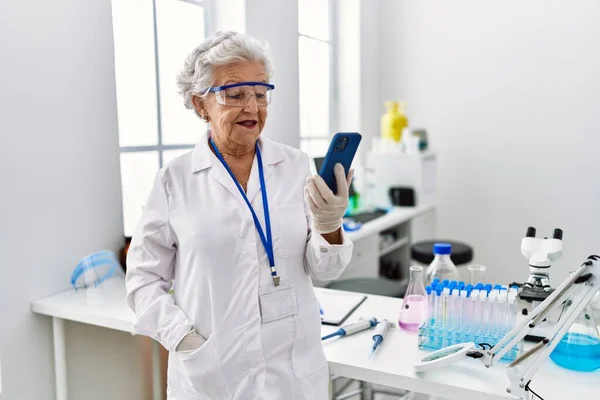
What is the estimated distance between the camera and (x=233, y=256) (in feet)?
4.33

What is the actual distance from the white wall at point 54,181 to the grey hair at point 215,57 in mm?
767

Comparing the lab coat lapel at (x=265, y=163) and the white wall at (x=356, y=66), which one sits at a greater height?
the white wall at (x=356, y=66)

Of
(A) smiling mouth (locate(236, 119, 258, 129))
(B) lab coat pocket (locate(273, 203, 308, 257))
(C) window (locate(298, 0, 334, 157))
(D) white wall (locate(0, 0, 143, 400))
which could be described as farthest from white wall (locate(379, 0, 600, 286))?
(A) smiling mouth (locate(236, 119, 258, 129))

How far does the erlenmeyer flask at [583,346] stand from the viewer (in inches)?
52.6

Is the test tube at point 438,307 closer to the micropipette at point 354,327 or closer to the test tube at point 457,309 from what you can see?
the test tube at point 457,309

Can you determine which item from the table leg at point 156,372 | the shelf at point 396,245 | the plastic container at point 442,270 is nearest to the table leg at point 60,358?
the table leg at point 156,372

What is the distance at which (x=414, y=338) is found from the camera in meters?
1.60

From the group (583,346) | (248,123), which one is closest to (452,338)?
(583,346)

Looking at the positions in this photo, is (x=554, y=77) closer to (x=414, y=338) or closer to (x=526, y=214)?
(x=526, y=214)

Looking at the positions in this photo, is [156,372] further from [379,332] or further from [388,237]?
[388,237]

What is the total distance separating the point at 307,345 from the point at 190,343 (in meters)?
0.29

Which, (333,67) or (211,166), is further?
(333,67)

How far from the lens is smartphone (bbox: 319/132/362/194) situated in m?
1.18

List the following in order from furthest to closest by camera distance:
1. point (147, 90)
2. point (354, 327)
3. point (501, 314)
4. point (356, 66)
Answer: point (356, 66), point (147, 90), point (354, 327), point (501, 314)
